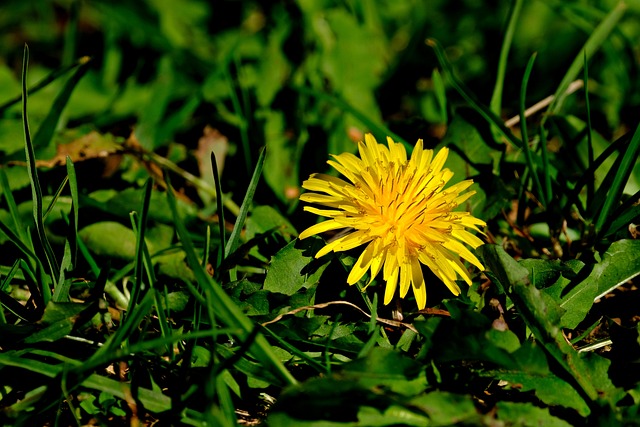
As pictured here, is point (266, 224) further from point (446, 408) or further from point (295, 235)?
point (446, 408)

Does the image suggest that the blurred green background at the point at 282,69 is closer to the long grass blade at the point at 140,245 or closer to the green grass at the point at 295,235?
the green grass at the point at 295,235

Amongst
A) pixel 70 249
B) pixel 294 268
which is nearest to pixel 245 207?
pixel 294 268

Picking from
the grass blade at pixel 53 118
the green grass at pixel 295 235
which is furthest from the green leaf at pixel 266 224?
the grass blade at pixel 53 118

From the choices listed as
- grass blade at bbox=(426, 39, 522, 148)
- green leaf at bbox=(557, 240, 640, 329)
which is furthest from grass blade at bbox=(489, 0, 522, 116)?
green leaf at bbox=(557, 240, 640, 329)

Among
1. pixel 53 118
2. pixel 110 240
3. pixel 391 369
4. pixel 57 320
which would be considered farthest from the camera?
pixel 53 118

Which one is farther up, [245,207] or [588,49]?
[588,49]

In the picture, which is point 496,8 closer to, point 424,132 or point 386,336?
point 424,132

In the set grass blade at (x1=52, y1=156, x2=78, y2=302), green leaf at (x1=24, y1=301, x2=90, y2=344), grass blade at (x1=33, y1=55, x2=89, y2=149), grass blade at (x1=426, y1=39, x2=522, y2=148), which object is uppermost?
grass blade at (x1=426, y1=39, x2=522, y2=148)

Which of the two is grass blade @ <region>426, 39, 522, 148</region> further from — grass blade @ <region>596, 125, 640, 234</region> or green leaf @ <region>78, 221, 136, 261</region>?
green leaf @ <region>78, 221, 136, 261</region>
